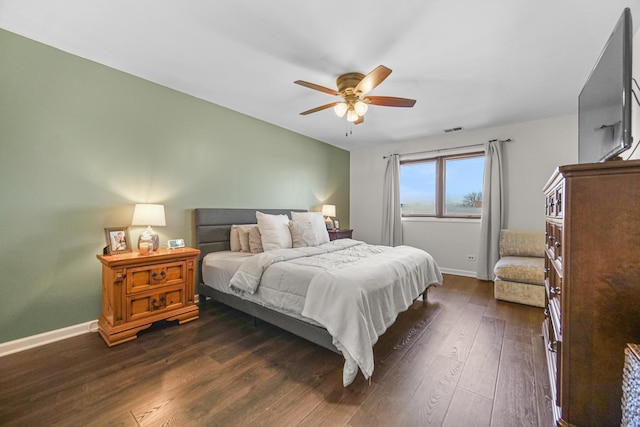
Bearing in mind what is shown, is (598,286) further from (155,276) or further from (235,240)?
(235,240)

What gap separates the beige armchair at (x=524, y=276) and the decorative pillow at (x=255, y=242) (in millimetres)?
3064

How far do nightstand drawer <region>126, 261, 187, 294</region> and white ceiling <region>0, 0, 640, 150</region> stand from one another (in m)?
2.01

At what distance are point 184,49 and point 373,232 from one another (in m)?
4.57

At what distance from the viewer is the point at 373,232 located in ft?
18.5

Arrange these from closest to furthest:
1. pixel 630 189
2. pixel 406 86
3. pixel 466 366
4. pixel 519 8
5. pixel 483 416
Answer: pixel 630 189, pixel 483 416, pixel 519 8, pixel 466 366, pixel 406 86

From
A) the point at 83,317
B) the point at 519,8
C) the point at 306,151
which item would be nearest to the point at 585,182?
the point at 519,8

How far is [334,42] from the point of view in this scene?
6.94 feet

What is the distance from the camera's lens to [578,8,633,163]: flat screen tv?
1.11 meters

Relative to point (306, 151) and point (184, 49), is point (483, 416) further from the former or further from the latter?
point (306, 151)

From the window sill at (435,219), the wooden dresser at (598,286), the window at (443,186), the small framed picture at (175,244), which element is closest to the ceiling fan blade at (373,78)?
the wooden dresser at (598,286)

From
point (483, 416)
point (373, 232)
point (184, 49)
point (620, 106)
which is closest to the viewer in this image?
point (620, 106)

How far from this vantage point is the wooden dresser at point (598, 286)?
0.98m

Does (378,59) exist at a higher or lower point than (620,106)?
higher

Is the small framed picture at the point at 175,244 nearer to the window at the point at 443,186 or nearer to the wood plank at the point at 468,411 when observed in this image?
the wood plank at the point at 468,411
